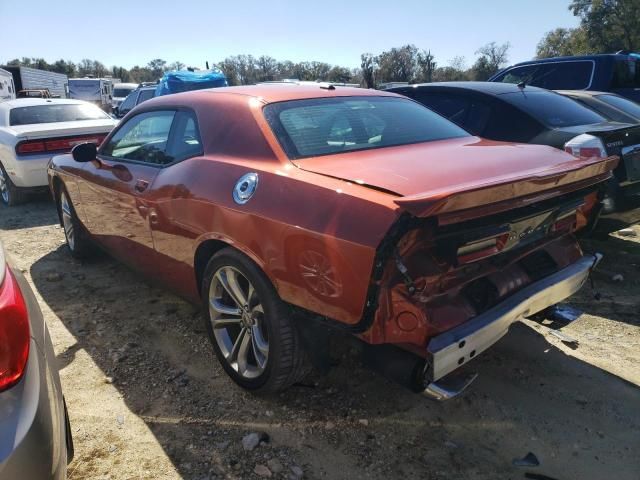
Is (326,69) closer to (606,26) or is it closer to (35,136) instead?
(606,26)

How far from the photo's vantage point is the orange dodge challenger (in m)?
2.01

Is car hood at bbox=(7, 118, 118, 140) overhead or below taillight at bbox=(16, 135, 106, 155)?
overhead

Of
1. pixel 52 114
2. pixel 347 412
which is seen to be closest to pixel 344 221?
pixel 347 412

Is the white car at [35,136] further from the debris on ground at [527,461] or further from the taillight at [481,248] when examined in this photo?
the debris on ground at [527,461]

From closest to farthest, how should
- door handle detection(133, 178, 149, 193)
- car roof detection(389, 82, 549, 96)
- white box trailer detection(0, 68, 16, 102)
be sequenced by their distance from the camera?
door handle detection(133, 178, 149, 193)
car roof detection(389, 82, 549, 96)
white box trailer detection(0, 68, 16, 102)

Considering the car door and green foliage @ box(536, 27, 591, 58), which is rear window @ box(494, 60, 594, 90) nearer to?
the car door

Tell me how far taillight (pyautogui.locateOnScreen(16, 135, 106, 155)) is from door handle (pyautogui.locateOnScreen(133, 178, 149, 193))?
4.08 m

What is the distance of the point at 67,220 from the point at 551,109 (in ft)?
15.4

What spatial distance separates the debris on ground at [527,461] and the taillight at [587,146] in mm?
2599

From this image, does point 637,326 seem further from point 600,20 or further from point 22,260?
point 600,20

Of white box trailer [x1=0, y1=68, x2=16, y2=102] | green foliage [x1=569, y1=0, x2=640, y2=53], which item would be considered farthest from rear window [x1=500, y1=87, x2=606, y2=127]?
green foliage [x1=569, y1=0, x2=640, y2=53]

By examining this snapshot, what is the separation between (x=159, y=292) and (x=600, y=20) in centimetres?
3905

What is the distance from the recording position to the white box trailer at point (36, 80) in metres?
24.1

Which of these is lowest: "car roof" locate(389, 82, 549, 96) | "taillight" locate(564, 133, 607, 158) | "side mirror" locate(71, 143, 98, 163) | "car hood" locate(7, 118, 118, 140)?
"car hood" locate(7, 118, 118, 140)
